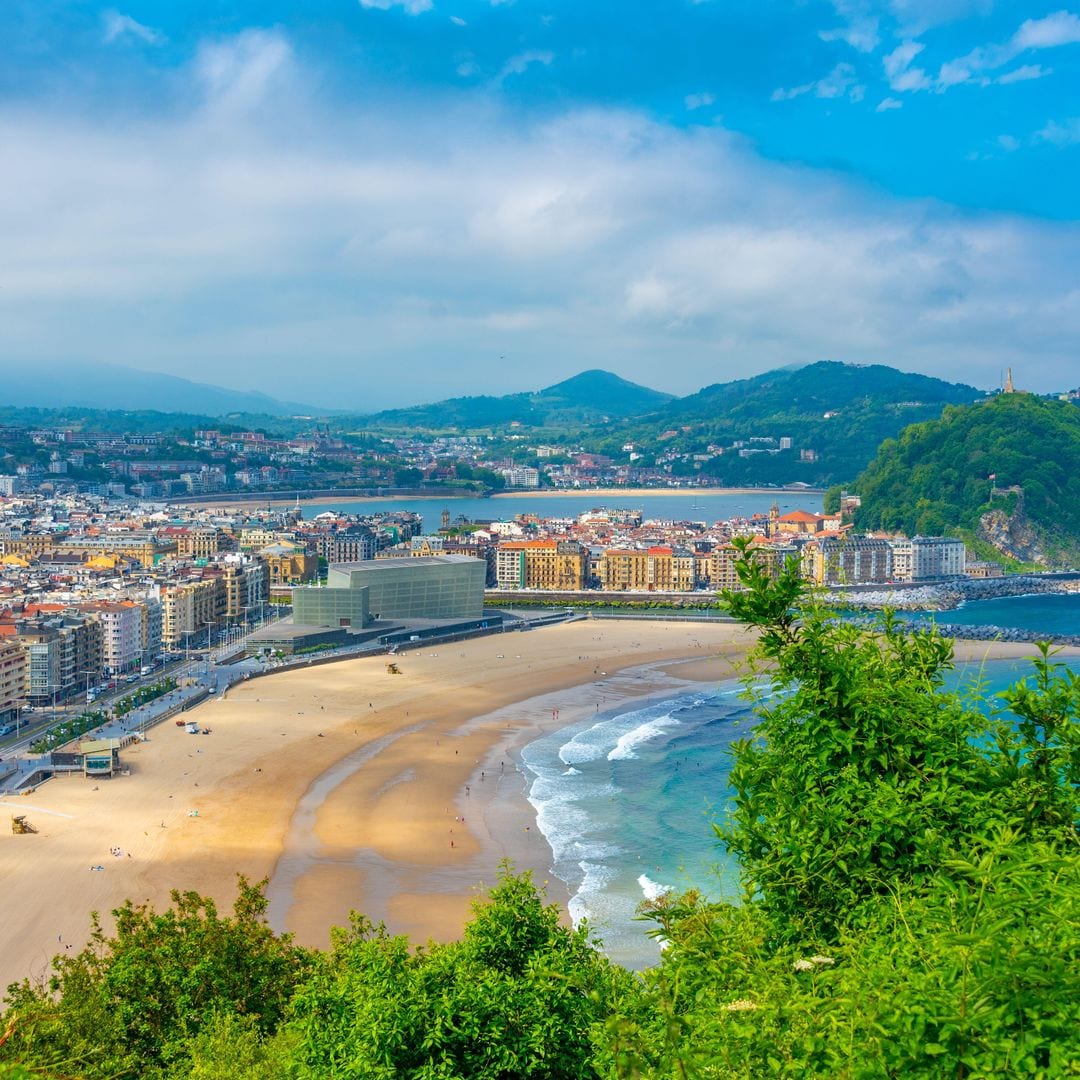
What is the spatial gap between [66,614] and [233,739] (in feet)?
41.7

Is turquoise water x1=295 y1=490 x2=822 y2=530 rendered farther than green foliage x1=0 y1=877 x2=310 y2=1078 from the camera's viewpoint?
Yes

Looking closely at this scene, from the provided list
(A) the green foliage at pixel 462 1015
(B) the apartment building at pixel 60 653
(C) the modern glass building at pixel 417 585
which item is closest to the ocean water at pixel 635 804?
(A) the green foliage at pixel 462 1015

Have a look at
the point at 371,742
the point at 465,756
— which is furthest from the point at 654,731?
the point at 371,742

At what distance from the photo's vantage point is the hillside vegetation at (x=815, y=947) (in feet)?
14.8

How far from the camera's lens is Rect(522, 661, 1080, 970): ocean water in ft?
60.0

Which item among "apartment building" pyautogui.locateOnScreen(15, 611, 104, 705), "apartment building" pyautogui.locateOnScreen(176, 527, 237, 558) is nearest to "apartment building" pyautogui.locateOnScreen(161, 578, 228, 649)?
"apartment building" pyautogui.locateOnScreen(15, 611, 104, 705)

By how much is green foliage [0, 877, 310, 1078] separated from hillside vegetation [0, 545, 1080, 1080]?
0.45m

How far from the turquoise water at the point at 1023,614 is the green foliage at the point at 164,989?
141 feet

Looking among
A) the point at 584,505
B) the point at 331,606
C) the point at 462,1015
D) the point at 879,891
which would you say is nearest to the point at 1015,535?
the point at 331,606

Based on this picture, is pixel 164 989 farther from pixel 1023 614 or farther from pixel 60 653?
pixel 1023 614

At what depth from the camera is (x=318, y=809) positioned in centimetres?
2445

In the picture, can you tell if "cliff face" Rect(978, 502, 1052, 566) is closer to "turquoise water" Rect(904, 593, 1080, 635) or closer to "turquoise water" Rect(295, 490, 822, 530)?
"turquoise water" Rect(904, 593, 1080, 635)

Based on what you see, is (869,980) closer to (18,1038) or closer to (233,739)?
(18,1038)

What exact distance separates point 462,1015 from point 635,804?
17.1 m
